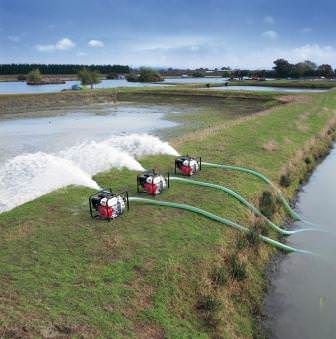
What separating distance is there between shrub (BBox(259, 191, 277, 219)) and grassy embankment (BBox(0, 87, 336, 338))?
32 centimetres

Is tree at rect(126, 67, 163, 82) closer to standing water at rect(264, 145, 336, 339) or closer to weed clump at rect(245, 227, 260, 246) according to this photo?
standing water at rect(264, 145, 336, 339)

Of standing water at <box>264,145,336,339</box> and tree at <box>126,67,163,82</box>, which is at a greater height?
tree at <box>126,67,163,82</box>

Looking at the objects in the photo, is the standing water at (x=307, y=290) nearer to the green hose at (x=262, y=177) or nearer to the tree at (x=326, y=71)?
the green hose at (x=262, y=177)

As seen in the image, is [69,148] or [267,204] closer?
[267,204]

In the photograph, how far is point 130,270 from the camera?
10.6m

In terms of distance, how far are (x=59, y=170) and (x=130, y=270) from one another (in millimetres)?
10213

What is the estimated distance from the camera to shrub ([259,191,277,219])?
17.4 metres

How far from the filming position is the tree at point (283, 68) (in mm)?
181625

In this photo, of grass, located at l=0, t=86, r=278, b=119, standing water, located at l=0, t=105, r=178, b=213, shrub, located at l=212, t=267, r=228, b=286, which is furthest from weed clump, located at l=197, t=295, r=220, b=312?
grass, located at l=0, t=86, r=278, b=119

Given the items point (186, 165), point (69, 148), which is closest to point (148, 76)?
point (69, 148)

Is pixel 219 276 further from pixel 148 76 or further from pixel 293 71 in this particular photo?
pixel 293 71

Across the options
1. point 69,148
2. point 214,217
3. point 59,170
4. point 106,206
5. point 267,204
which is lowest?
point 69,148

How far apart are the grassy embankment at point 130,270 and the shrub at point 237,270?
0.10ft

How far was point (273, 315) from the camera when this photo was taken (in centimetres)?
1128
